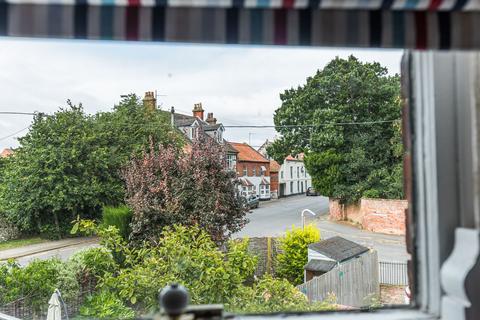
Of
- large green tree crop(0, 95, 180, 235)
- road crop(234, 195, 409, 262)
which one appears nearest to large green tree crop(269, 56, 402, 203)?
road crop(234, 195, 409, 262)

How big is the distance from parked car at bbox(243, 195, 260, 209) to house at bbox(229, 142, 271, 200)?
56 millimetres

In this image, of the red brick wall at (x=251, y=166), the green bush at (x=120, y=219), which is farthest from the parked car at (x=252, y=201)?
the green bush at (x=120, y=219)

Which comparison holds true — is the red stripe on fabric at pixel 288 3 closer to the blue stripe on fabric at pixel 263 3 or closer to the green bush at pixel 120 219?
the blue stripe on fabric at pixel 263 3

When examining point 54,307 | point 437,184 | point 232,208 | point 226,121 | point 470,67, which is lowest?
point 54,307

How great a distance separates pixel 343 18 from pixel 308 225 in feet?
10.6

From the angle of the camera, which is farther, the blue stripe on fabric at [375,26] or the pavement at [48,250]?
the pavement at [48,250]

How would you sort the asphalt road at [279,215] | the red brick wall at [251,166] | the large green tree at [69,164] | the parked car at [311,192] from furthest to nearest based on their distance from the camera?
the parked car at [311,192], the red brick wall at [251,166], the asphalt road at [279,215], the large green tree at [69,164]

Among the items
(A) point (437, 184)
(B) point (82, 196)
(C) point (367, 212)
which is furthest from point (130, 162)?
(A) point (437, 184)

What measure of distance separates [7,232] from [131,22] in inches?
121

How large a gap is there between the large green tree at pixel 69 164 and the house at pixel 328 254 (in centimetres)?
200

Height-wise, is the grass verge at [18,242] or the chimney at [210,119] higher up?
the chimney at [210,119]

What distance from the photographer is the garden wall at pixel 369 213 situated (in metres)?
3.46

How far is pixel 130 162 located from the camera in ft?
12.7

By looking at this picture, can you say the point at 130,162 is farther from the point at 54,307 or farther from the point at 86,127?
the point at 54,307
